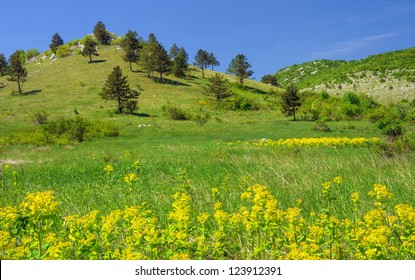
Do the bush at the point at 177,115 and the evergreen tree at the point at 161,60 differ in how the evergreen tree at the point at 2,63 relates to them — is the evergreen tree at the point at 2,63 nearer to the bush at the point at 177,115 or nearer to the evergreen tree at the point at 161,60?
the evergreen tree at the point at 161,60

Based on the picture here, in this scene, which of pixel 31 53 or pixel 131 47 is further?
pixel 31 53

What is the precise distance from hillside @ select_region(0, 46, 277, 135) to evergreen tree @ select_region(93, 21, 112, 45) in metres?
4.54

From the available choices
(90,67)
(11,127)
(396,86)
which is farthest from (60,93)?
(396,86)

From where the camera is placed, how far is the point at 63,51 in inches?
3561

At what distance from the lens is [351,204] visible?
488 centimetres

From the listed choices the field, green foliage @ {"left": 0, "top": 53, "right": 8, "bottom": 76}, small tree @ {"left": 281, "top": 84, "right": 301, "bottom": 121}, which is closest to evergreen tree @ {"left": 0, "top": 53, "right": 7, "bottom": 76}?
green foliage @ {"left": 0, "top": 53, "right": 8, "bottom": 76}

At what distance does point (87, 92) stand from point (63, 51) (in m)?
33.5

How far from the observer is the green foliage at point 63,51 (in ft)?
294

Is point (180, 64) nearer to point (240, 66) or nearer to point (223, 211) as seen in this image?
point (240, 66)

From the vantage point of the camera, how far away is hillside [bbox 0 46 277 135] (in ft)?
160

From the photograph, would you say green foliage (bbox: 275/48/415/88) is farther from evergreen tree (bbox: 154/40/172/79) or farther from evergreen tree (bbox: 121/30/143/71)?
evergreen tree (bbox: 121/30/143/71)

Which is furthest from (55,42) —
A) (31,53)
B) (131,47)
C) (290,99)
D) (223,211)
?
(223,211)
